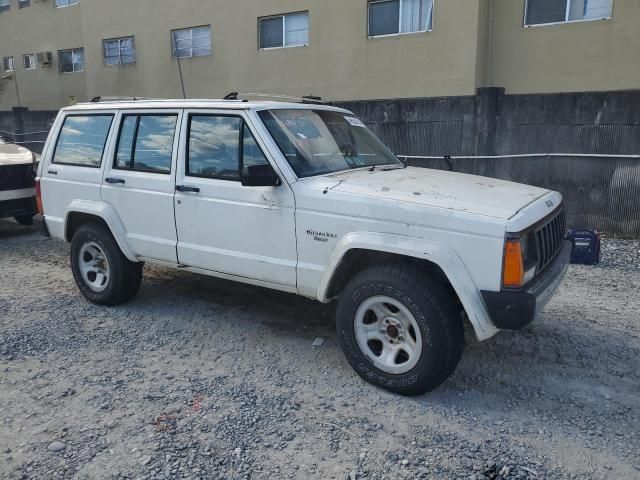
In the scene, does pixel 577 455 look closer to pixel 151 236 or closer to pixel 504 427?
pixel 504 427

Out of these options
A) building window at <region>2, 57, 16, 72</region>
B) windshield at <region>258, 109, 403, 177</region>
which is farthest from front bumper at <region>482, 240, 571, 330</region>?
building window at <region>2, 57, 16, 72</region>

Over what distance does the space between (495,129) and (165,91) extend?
1170 centimetres

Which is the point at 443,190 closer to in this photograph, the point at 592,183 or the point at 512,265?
the point at 512,265

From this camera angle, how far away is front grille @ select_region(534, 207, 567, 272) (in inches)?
135

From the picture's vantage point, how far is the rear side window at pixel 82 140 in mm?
5039

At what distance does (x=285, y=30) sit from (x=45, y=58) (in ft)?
41.2

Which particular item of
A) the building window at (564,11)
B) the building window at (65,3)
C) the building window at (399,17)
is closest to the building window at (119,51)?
the building window at (65,3)

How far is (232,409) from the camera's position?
11.2 feet

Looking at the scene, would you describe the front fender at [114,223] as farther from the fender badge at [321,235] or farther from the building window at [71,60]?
the building window at [71,60]

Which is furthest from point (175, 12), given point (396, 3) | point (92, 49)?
point (396, 3)

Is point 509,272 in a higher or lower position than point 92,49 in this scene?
lower

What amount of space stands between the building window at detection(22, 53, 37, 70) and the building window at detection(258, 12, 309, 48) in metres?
13.0

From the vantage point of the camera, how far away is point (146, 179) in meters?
4.64

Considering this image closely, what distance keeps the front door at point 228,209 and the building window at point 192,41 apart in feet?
42.6
